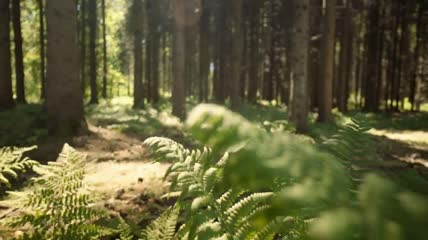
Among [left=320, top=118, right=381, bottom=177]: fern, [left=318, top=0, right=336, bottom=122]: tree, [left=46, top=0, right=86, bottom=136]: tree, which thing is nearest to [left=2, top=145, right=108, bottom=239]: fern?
[left=320, top=118, right=381, bottom=177]: fern

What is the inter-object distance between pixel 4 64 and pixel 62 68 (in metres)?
8.94

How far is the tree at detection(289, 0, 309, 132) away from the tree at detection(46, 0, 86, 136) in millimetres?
6179

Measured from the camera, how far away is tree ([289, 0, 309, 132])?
12.5 metres

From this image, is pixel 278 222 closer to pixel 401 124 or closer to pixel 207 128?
pixel 207 128

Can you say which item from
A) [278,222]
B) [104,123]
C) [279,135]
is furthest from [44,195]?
[104,123]

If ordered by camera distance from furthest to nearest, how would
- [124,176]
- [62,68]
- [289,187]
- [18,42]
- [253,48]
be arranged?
1. [253,48]
2. [18,42]
3. [62,68]
4. [124,176]
5. [289,187]

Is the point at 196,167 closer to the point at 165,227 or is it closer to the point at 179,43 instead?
the point at 165,227

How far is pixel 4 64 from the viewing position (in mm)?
17422

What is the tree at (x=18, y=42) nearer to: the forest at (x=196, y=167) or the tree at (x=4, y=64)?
the forest at (x=196, y=167)

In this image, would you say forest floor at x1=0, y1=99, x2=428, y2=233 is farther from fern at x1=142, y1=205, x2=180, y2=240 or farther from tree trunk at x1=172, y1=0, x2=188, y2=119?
tree trunk at x1=172, y1=0, x2=188, y2=119

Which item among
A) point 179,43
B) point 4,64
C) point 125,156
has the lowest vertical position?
point 125,156

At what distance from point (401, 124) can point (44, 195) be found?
20369 millimetres

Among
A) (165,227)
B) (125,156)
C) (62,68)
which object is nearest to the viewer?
(165,227)

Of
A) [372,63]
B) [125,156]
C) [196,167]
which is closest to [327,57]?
[125,156]
